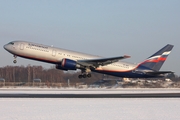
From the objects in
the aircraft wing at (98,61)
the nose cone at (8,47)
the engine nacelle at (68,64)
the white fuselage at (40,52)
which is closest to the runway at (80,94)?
the engine nacelle at (68,64)

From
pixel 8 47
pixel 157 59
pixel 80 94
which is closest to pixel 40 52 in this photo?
pixel 8 47

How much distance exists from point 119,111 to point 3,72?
92103 millimetres

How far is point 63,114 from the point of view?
686 inches

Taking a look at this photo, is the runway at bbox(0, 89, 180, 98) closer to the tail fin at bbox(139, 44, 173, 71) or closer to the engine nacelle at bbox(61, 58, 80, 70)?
the engine nacelle at bbox(61, 58, 80, 70)

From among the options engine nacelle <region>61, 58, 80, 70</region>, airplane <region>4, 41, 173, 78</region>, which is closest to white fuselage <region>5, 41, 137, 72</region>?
airplane <region>4, 41, 173, 78</region>

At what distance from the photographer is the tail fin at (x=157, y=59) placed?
42.5 metres

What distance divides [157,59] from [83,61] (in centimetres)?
1158

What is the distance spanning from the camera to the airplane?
118 ft

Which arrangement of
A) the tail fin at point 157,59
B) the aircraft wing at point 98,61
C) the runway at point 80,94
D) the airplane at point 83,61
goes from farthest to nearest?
the tail fin at point 157,59, the aircraft wing at point 98,61, the airplane at point 83,61, the runway at point 80,94

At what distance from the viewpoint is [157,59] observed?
43469mm

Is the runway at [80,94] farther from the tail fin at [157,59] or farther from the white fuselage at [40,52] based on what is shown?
the tail fin at [157,59]

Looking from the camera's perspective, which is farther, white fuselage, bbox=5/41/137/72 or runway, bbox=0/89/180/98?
white fuselage, bbox=5/41/137/72

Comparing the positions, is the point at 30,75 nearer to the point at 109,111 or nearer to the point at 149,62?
the point at 149,62

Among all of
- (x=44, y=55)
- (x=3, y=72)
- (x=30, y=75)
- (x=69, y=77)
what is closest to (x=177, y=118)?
(x=44, y=55)
